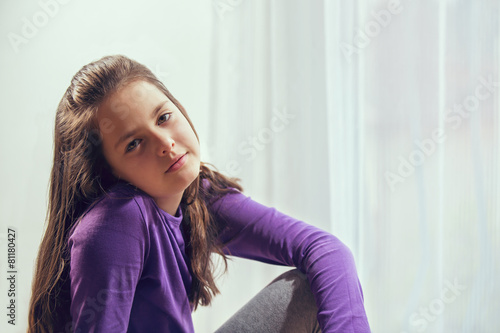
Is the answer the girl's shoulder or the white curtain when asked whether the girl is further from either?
the white curtain

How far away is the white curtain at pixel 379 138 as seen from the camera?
4.18ft

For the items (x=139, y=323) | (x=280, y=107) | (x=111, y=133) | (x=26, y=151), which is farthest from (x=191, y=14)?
(x=139, y=323)

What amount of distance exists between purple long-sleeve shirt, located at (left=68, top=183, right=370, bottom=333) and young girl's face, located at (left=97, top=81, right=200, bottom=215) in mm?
31

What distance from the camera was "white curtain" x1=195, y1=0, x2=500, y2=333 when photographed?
1274 mm

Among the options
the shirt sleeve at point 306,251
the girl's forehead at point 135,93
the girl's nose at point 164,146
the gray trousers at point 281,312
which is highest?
the girl's forehead at point 135,93

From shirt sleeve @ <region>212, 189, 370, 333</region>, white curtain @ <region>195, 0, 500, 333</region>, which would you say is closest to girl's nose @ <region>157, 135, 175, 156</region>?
shirt sleeve @ <region>212, 189, 370, 333</region>

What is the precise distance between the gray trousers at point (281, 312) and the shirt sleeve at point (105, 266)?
23 cm

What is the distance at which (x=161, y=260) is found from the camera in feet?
2.29

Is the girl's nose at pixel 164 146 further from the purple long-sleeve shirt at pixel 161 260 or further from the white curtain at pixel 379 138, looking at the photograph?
the white curtain at pixel 379 138

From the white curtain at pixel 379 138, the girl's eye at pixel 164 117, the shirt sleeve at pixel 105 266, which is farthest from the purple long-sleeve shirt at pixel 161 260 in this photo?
the white curtain at pixel 379 138

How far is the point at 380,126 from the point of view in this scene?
1.34 metres

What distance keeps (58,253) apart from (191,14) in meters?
0.92

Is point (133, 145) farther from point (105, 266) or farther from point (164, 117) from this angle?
point (105, 266)

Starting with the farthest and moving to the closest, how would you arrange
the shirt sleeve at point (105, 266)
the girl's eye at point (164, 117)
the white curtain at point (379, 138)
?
the white curtain at point (379, 138)
the girl's eye at point (164, 117)
the shirt sleeve at point (105, 266)
